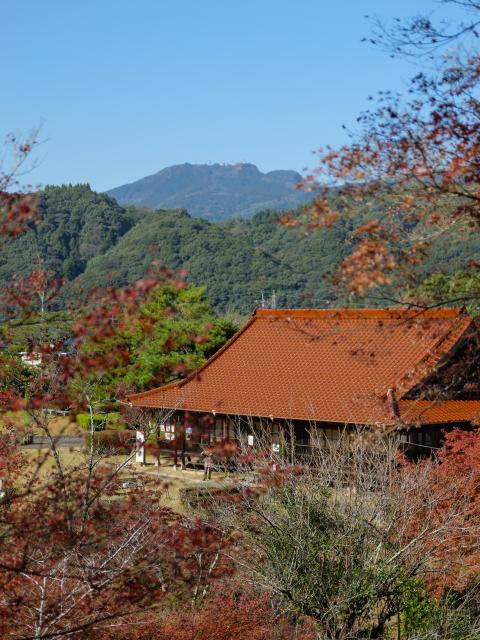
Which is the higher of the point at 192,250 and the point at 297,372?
the point at 192,250

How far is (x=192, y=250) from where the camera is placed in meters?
93.9

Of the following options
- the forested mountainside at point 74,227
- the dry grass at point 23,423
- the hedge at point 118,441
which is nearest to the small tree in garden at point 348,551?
the hedge at point 118,441

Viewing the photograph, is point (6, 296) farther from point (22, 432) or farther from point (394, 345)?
point (394, 345)

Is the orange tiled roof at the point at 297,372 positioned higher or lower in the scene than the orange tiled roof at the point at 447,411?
higher

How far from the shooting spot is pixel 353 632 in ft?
32.5

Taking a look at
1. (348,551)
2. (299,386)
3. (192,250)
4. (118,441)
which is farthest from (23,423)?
(192,250)

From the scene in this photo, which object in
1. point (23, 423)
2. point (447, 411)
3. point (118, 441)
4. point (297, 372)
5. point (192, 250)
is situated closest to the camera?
point (118, 441)

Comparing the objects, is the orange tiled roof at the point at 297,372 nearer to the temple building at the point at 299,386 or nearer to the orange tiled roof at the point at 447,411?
the temple building at the point at 299,386

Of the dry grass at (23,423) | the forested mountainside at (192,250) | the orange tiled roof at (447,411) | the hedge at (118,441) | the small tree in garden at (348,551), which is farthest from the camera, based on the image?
the forested mountainside at (192,250)

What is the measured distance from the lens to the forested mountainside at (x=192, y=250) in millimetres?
85812

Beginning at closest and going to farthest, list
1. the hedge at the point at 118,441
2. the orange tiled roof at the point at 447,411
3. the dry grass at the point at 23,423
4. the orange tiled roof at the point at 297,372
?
the dry grass at the point at 23,423 → the hedge at the point at 118,441 → the orange tiled roof at the point at 447,411 → the orange tiled roof at the point at 297,372

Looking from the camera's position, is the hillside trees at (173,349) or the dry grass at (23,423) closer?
the dry grass at (23,423)

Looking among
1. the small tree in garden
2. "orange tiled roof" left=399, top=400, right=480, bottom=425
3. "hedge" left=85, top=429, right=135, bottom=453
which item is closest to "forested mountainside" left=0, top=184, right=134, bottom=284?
"hedge" left=85, top=429, right=135, bottom=453

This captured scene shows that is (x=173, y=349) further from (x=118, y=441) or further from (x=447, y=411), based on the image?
(x=118, y=441)
